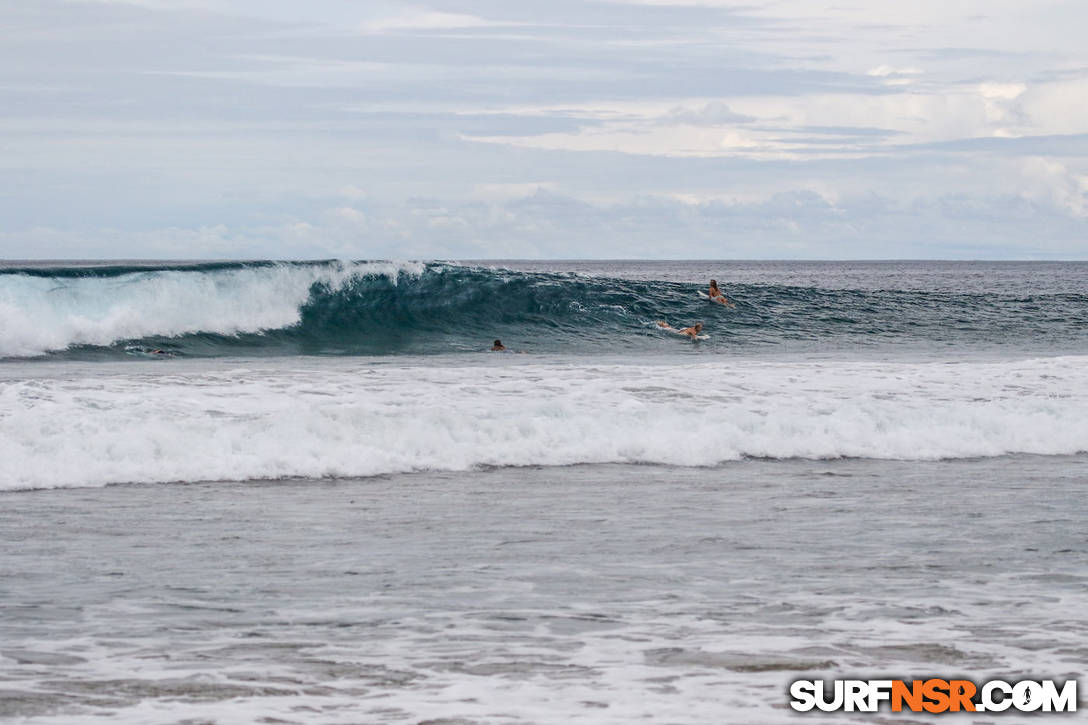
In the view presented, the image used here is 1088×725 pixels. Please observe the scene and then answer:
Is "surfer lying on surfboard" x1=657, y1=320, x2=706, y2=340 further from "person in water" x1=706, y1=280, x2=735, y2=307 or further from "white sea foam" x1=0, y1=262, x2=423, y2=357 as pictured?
"white sea foam" x1=0, y1=262, x2=423, y2=357

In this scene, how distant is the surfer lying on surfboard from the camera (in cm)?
2469

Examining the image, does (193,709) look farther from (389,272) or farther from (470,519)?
(389,272)

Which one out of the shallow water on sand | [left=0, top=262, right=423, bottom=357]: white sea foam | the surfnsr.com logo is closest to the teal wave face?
[left=0, top=262, right=423, bottom=357]: white sea foam

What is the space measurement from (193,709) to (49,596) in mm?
1932

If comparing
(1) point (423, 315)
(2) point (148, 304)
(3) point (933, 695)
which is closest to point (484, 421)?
(3) point (933, 695)

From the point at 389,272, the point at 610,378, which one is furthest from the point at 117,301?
Answer: the point at 610,378

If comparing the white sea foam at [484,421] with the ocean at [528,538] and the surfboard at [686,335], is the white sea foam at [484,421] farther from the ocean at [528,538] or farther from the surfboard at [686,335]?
the surfboard at [686,335]

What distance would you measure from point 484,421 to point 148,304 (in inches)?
593

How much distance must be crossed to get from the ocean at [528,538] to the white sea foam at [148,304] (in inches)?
119

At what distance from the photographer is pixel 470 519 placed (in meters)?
7.49

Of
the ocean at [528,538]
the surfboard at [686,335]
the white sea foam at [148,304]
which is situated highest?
the white sea foam at [148,304]

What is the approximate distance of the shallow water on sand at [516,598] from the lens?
13.6 feet

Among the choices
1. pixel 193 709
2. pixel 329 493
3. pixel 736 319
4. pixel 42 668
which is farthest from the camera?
pixel 736 319

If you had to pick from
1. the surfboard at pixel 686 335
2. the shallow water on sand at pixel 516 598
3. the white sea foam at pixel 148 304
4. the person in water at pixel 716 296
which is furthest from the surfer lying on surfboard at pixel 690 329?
the shallow water on sand at pixel 516 598
